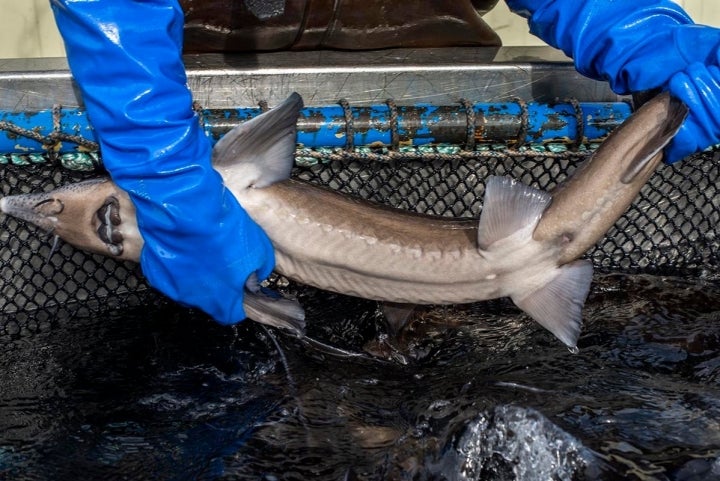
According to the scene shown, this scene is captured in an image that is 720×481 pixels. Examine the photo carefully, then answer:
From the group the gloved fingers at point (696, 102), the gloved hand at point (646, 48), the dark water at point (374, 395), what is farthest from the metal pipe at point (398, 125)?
the dark water at point (374, 395)

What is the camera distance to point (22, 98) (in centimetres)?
279

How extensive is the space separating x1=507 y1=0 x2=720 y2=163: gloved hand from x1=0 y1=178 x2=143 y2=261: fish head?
1381mm

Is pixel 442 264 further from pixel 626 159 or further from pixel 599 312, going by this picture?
pixel 599 312

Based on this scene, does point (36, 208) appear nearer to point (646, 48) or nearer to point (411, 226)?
point (411, 226)

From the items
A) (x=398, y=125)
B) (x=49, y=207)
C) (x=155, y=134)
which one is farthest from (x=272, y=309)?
(x=398, y=125)

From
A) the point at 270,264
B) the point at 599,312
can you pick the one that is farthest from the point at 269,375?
the point at 599,312

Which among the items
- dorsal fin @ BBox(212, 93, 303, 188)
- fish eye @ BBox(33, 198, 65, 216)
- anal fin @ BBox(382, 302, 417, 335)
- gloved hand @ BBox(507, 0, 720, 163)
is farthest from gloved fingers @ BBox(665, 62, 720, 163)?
fish eye @ BBox(33, 198, 65, 216)

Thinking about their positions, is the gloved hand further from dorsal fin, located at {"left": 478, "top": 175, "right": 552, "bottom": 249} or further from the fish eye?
the fish eye

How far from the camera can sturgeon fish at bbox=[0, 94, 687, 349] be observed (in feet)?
7.12

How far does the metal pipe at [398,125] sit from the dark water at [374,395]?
580mm

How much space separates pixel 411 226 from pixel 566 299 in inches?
16.8

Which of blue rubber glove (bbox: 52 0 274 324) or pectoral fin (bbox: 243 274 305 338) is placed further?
pectoral fin (bbox: 243 274 305 338)

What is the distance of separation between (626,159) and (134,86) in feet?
3.83

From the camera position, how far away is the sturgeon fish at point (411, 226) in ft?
7.12
